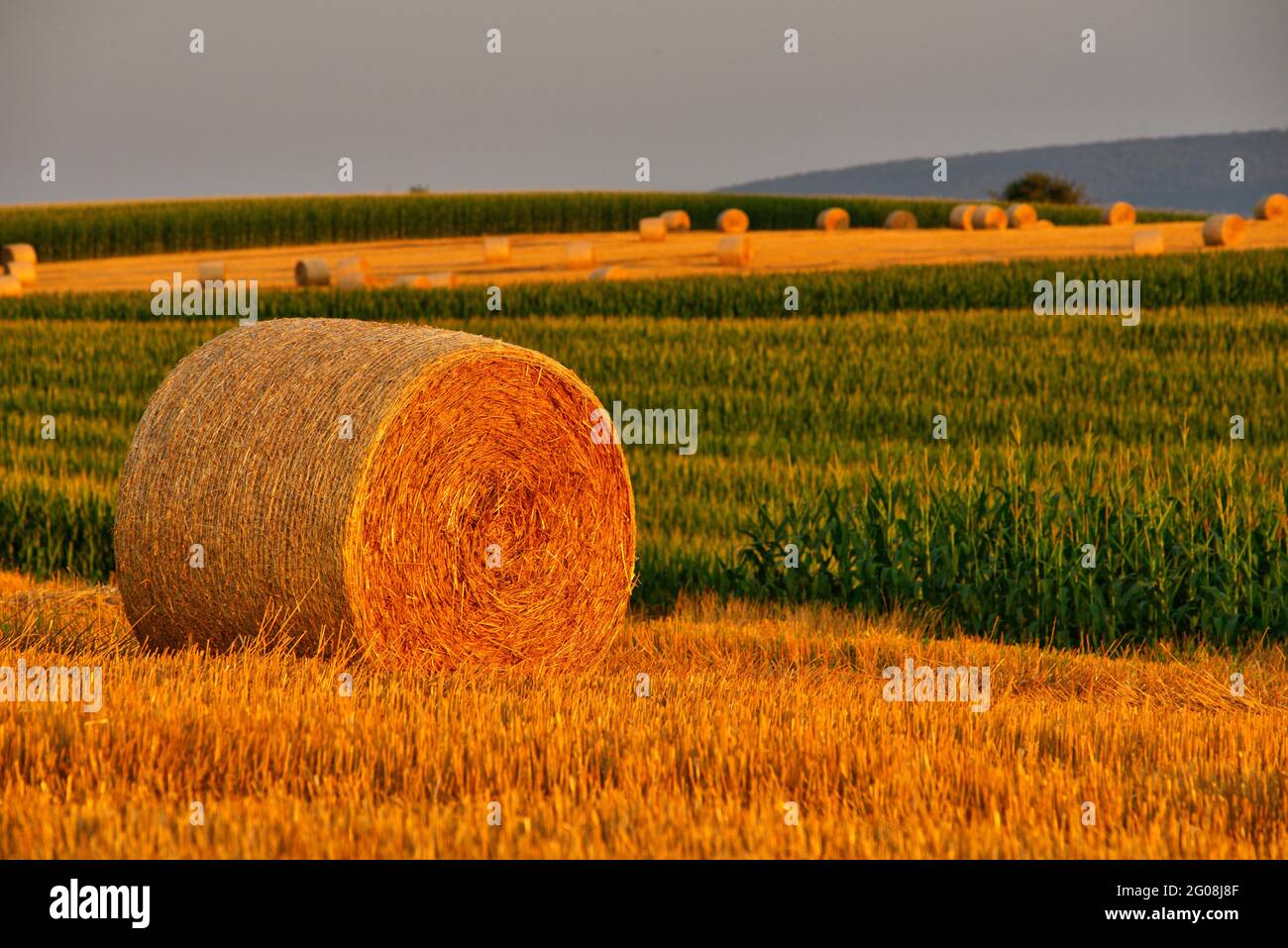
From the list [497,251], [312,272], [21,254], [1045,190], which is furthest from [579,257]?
[1045,190]

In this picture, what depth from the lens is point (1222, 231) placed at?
118 feet

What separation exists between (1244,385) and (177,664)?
48.3ft

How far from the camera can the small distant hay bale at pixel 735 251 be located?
1432 inches

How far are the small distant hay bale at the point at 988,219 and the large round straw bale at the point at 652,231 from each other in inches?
380

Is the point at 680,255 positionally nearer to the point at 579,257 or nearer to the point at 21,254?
the point at 579,257

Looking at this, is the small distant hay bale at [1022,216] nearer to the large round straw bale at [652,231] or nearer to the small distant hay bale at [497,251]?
the large round straw bale at [652,231]

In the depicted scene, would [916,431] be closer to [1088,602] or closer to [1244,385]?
[1244,385]

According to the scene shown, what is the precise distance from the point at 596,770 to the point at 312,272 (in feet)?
101

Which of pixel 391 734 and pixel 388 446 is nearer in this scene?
pixel 391 734

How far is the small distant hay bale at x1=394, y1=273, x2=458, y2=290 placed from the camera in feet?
106

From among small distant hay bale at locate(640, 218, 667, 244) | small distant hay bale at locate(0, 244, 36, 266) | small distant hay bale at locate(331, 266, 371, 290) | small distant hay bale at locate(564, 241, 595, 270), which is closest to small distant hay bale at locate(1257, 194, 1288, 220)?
small distant hay bale at locate(640, 218, 667, 244)

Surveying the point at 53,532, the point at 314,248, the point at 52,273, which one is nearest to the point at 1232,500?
the point at 53,532

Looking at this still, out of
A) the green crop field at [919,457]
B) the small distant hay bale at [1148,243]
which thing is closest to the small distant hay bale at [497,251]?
the green crop field at [919,457]

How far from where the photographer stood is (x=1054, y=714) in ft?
24.5
